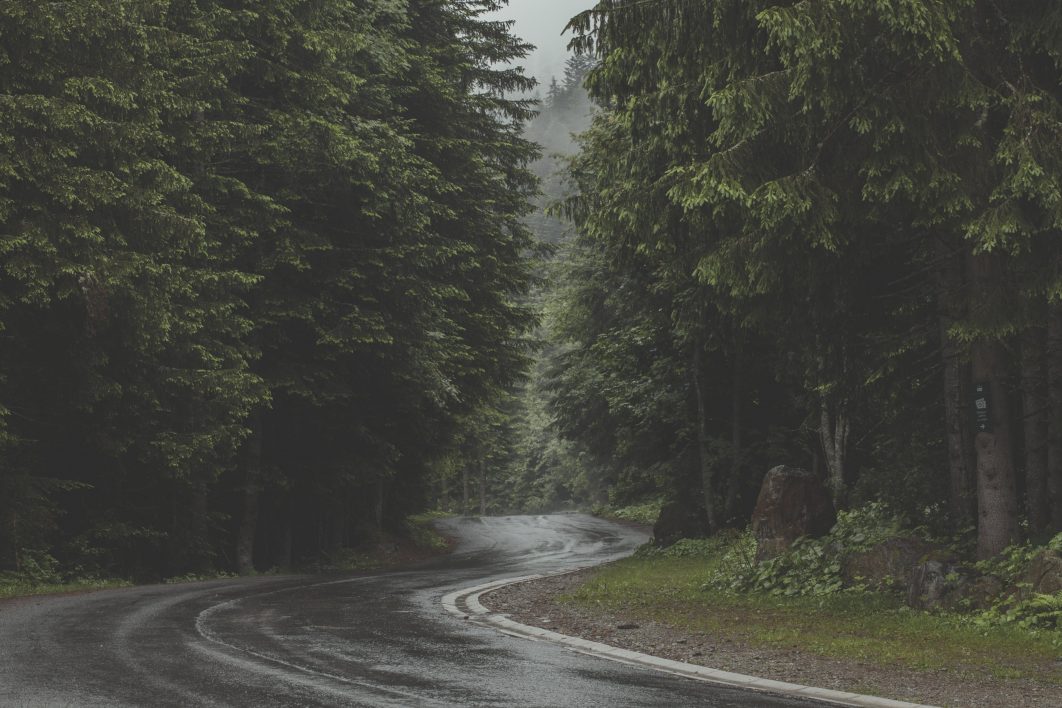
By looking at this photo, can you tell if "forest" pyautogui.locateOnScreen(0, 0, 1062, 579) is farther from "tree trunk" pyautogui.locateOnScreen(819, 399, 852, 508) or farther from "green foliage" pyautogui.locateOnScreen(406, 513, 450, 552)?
"green foliage" pyautogui.locateOnScreen(406, 513, 450, 552)

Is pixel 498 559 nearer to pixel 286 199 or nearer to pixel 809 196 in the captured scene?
pixel 286 199

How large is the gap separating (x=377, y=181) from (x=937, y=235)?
14.2m

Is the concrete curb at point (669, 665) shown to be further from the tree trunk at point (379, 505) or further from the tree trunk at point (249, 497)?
the tree trunk at point (379, 505)

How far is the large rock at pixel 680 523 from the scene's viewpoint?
2516cm

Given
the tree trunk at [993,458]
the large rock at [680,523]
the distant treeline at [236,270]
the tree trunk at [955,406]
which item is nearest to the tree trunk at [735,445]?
the large rock at [680,523]

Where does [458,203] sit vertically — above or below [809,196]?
above

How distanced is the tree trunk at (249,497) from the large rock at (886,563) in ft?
48.6

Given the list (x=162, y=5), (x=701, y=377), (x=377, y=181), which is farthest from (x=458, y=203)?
(x=162, y=5)

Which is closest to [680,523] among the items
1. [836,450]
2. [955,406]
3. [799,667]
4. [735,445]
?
[735,445]

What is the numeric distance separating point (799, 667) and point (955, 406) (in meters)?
5.83

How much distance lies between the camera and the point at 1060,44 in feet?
31.7

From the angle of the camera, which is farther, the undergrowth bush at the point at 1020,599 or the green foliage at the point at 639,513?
Result: the green foliage at the point at 639,513

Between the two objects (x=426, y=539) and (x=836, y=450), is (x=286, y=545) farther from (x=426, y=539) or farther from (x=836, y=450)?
(x=836, y=450)

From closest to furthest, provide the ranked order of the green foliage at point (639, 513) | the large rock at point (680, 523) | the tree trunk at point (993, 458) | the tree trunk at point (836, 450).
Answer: the tree trunk at point (993, 458)
the tree trunk at point (836, 450)
the large rock at point (680, 523)
the green foliage at point (639, 513)
